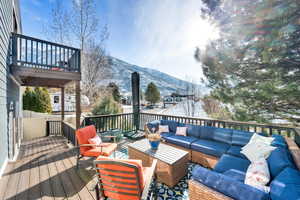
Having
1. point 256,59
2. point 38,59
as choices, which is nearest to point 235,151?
point 256,59

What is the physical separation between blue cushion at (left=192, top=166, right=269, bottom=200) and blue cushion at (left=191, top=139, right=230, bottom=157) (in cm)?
152

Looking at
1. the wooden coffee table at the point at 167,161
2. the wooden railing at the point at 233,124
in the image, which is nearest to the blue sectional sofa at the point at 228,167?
the wooden coffee table at the point at 167,161

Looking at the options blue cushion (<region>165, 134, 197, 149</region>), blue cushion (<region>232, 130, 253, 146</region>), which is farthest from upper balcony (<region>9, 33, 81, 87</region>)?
blue cushion (<region>232, 130, 253, 146</region>)

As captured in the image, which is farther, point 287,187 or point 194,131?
point 194,131

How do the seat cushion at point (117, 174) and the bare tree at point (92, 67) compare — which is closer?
the seat cushion at point (117, 174)

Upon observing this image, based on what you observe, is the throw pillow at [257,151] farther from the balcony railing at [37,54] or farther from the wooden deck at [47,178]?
the balcony railing at [37,54]

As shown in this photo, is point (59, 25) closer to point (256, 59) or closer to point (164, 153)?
point (164, 153)

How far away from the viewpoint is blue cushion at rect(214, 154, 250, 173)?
220 cm

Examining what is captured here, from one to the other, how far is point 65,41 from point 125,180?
11.7 meters

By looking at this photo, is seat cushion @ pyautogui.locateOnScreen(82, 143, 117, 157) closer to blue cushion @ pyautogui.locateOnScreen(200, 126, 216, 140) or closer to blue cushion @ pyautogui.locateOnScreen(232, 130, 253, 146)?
blue cushion @ pyautogui.locateOnScreen(200, 126, 216, 140)

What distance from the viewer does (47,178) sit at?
8.97ft

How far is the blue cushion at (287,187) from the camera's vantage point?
1074mm

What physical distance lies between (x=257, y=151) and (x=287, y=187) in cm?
123

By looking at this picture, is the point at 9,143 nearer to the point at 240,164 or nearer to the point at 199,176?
the point at 199,176
